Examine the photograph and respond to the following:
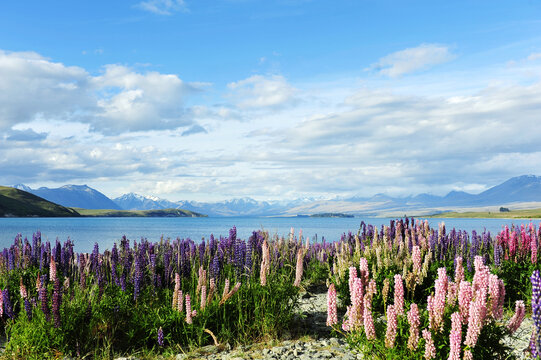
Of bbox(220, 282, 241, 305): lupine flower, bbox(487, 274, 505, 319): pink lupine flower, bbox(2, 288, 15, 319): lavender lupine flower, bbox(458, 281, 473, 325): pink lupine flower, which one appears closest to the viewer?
bbox(458, 281, 473, 325): pink lupine flower

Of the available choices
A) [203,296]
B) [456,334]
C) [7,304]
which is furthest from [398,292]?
[7,304]

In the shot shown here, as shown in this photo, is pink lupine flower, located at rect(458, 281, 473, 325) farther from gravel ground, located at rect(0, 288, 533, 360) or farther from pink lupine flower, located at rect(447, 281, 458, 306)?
gravel ground, located at rect(0, 288, 533, 360)

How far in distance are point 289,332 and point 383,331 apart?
3.43m

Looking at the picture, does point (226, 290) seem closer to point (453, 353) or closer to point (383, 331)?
point (383, 331)

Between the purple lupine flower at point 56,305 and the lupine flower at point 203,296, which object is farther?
the lupine flower at point 203,296

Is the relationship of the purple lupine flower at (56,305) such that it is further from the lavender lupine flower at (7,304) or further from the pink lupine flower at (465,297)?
the pink lupine flower at (465,297)

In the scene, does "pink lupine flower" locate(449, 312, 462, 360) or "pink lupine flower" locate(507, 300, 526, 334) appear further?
"pink lupine flower" locate(507, 300, 526, 334)

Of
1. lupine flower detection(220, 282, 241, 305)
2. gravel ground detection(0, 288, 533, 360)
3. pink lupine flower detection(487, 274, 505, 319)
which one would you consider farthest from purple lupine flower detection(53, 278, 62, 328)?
pink lupine flower detection(487, 274, 505, 319)

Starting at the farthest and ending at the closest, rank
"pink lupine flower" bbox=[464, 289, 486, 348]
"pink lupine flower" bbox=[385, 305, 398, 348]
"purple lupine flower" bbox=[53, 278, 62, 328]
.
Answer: "purple lupine flower" bbox=[53, 278, 62, 328] < "pink lupine flower" bbox=[385, 305, 398, 348] < "pink lupine flower" bbox=[464, 289, 486, 348]

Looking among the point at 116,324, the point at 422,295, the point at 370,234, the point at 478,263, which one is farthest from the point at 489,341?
the point at 370,234

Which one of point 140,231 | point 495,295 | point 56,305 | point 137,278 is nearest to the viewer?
point 495,295

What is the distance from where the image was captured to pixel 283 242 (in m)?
15.1

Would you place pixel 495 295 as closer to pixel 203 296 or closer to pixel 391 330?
pixel 391 330

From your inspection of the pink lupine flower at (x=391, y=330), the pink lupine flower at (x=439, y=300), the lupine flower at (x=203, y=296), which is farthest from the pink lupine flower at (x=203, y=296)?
the pink lupine flower at (x=439, y=300)
